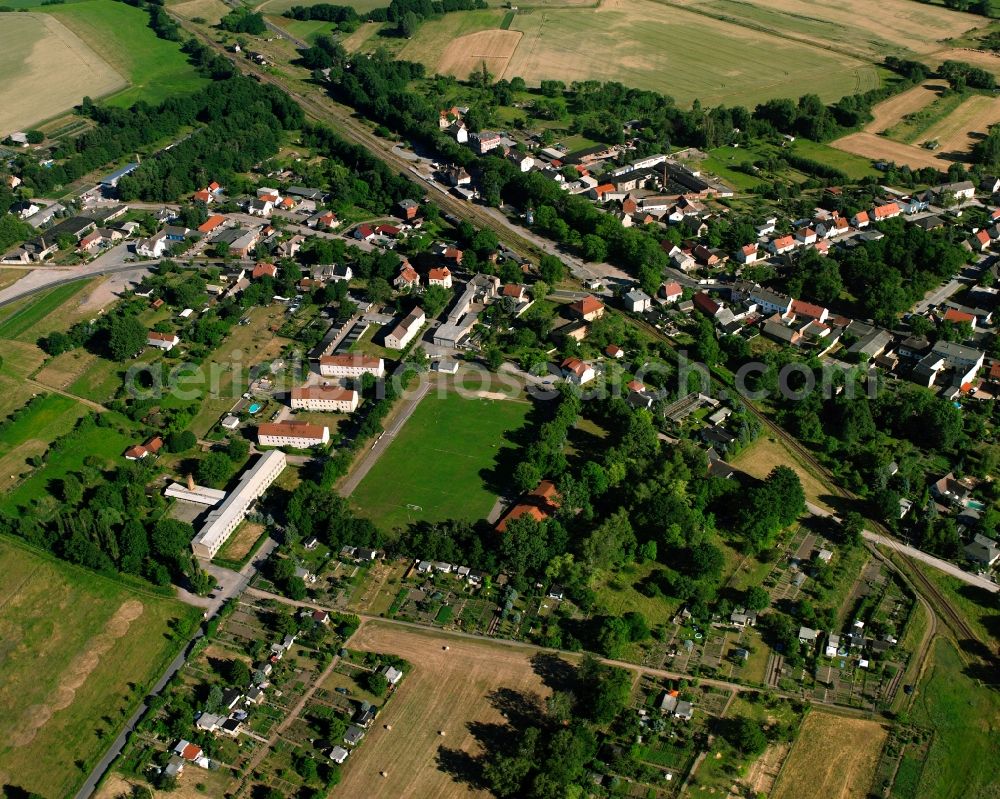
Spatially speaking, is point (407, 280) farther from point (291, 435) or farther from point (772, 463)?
point (772, 463)

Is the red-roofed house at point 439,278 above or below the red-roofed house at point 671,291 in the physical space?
below

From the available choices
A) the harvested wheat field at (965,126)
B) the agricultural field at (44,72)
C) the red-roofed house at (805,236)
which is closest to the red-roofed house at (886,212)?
the red-roofed house at (805,236)

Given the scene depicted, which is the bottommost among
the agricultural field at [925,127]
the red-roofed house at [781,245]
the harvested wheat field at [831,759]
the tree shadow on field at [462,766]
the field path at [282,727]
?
the field path at [282,727]

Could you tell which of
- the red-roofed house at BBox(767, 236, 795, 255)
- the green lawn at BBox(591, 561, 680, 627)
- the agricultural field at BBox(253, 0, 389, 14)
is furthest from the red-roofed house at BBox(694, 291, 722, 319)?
the agricultural field at BBox(253, 0, 389, 14)

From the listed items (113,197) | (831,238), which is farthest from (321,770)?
(113,197)

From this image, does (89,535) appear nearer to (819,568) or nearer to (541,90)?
(819,568)

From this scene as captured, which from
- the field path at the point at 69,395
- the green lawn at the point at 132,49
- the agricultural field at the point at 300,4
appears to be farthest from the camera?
the agricultural field at the point at 300,4

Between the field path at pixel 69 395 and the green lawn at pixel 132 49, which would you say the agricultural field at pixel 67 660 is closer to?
the field path at pixel 69 395

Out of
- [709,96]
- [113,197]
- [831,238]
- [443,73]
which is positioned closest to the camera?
[831,238]
